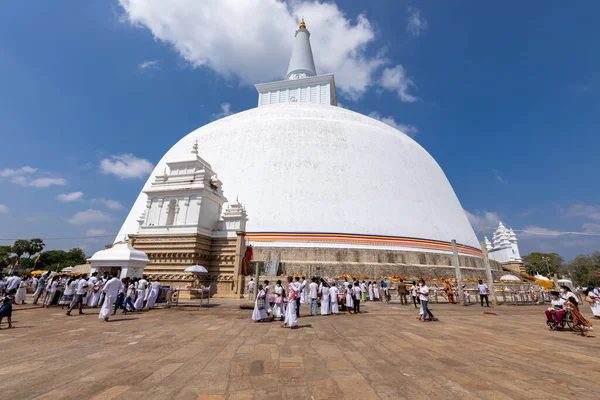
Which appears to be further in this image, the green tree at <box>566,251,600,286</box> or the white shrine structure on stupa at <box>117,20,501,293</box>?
the green tree at <box>566,251,600,286</box>

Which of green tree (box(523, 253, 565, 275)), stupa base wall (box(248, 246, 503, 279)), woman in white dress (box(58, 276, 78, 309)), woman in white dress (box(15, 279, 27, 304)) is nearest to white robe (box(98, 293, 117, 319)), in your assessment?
woman in white dress (box(58, 276, 78, 309))

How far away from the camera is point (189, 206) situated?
16688 mm

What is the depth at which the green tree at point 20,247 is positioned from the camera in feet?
167

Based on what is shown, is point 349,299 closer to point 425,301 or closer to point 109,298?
point 425,301

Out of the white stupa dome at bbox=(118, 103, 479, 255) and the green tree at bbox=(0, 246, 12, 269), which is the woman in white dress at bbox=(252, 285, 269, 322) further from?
the green tree at bbox=(0, 246, 12, 269)

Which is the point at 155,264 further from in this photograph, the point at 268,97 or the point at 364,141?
the point at 268,97

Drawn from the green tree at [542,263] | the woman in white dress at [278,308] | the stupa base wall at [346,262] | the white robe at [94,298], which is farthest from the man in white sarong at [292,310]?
the green tree at [542,263]

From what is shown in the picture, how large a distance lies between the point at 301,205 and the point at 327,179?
8.96ft

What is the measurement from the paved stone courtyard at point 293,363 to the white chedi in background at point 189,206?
29.6 feet

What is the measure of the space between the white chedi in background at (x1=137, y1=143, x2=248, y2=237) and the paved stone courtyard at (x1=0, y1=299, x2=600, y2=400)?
9011 millimetres

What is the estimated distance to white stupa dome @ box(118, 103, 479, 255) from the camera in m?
18.8

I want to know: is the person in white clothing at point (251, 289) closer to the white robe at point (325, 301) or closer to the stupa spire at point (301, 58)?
the white robe at point (325, 301)

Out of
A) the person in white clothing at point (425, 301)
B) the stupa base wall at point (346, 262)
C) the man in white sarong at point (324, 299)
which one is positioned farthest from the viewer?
the stupa base wall at point (346, 262)

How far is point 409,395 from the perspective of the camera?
3.26 meters
